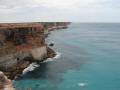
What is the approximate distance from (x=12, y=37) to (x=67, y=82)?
54.4 feet

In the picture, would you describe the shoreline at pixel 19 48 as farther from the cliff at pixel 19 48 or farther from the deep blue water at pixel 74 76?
the deep blue water at pixel 74 76

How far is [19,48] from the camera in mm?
33438

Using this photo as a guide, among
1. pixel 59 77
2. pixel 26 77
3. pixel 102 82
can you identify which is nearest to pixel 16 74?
pixel 26 77

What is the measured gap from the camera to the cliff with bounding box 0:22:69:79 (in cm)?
3045

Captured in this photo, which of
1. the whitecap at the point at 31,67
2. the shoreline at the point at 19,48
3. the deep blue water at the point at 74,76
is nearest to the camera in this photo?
the deep blue water at the point at 74,76

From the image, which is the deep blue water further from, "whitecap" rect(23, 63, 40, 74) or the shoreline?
the shoreline

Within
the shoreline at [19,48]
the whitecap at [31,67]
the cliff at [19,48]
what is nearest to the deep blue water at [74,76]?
the whitecap at [31,67]

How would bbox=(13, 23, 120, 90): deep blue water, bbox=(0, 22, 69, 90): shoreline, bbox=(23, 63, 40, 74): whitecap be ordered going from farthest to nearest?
bbox=(23, 63, 40, 74): whitecap < bbox=(0, 22, 69, 90): shoreline < bbox=(13, 23, 120, 90): deep blue water

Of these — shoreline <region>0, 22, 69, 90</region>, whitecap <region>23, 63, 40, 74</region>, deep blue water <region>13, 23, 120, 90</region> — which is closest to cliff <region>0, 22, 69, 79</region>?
shoreline <region>0, 22, 69, 90</region>

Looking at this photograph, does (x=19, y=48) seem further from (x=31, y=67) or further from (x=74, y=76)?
(x=74, y=76)

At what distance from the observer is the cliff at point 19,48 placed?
30.5m

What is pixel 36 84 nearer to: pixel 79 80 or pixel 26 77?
pixel 26 77

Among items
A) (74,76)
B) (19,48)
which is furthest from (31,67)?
(74,76)

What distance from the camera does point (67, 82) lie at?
1050 inches
